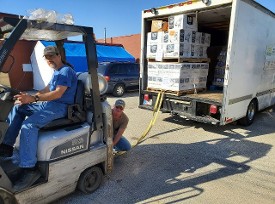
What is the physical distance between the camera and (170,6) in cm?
657

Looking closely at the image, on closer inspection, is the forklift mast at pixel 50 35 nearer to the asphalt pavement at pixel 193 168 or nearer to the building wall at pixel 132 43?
the asphalt pavement at pixel 193 168

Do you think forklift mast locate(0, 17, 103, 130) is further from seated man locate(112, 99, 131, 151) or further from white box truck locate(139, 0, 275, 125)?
white box truck locate(139, 0, 275, 125)

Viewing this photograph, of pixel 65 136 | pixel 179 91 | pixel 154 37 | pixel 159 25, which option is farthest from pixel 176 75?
pixel 65 136

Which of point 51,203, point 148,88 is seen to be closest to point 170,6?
point 148,88

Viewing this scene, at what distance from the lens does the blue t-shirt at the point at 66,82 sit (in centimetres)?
330

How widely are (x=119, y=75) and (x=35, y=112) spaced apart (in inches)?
377

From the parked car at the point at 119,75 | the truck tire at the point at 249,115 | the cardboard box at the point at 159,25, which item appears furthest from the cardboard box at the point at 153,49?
the parked car at the point at 119,75

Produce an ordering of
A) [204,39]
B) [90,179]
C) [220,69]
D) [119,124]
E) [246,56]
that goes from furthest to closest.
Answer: [220,69] < [204,39] < [246,56] < [119,124] < [90,179]

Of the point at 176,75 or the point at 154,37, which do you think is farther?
the point at 154,37

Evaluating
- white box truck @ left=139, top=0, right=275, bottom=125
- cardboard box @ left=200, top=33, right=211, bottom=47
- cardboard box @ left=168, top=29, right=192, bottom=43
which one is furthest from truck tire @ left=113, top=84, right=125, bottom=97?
cardboard box @ left=168, top=29, right=192, bottom=43

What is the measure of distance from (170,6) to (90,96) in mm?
3841

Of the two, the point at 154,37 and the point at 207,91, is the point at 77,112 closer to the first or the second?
the point at 154,37

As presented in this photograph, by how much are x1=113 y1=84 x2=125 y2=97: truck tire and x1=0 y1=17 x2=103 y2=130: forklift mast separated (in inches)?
351

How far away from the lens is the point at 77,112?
3525mm
